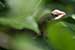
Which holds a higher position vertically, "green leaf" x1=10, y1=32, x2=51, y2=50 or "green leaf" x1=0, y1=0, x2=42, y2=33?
"green leaf" x1=0, y1=0, x2=42, y2=33

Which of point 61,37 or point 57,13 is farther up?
point 57,13

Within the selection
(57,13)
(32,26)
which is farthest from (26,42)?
(57,13)

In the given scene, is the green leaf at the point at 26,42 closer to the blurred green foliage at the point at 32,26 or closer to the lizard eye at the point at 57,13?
the blurred green foliage at the point at 32,26

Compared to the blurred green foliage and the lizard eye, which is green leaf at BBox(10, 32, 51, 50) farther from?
the lizard eye

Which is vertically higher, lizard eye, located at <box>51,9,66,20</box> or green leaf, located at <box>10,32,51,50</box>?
lizard eye, located at <box>51,9,66,20</box>

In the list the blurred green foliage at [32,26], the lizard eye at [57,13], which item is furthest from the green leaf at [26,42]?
the lizard eye at [57,13]

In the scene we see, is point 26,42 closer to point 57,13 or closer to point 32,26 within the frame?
point 32,26

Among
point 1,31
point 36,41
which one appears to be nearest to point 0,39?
point 1,31

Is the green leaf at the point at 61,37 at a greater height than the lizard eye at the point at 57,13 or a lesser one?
lesser

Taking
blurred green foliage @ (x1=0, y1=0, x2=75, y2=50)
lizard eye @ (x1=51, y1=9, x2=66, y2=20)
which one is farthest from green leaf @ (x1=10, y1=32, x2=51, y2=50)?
lizard eye @ (x1=51, y1=9, x2=66, y2=20)

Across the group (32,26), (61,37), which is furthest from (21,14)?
(61,37)
